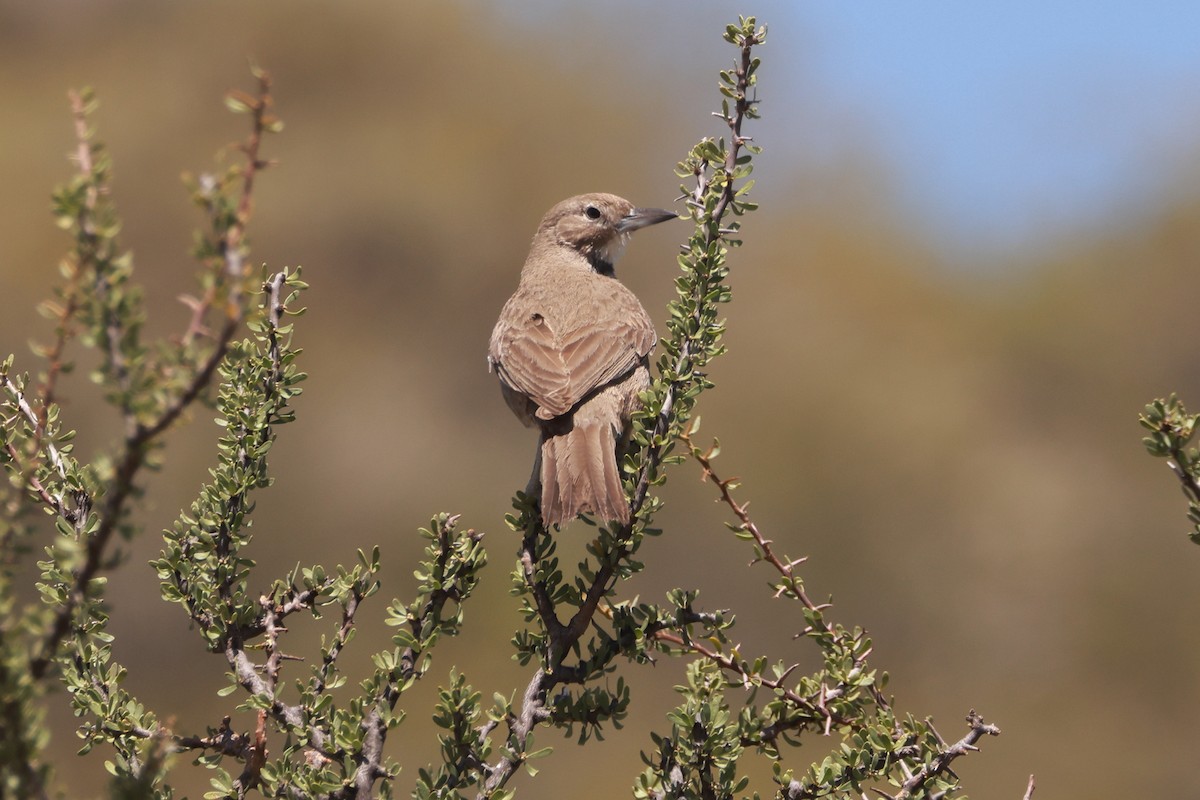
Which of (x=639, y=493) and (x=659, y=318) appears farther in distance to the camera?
(x=659, y=318)

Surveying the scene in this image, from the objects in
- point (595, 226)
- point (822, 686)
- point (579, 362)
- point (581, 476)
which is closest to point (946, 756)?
point (822, 686)

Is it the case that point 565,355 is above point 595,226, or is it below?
below

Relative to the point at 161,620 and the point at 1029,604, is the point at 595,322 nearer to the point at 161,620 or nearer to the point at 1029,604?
the point at 161,620

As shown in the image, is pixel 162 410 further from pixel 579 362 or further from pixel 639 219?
pixel 639 219

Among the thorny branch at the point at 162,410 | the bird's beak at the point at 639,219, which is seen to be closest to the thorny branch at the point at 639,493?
the thorny branch at the point at 162,410

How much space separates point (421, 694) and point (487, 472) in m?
3.59

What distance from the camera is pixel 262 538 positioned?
16.6m

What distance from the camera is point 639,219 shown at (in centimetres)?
664

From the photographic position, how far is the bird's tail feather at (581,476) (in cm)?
400

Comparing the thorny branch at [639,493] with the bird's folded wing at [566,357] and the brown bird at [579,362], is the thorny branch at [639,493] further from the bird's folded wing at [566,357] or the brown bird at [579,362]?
the bird's folded wing at [566,357]

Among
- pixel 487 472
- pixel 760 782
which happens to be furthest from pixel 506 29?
pixel 760 782

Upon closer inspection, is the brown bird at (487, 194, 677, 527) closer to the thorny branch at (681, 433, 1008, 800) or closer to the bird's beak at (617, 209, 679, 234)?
the bird's beak at (617, 209, 679, 234)

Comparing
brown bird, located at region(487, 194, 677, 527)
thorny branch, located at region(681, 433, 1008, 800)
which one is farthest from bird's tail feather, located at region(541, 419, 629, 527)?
thorny branch, located at region(681, 433, 1008, 800)

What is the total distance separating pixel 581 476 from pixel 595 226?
275 cm
